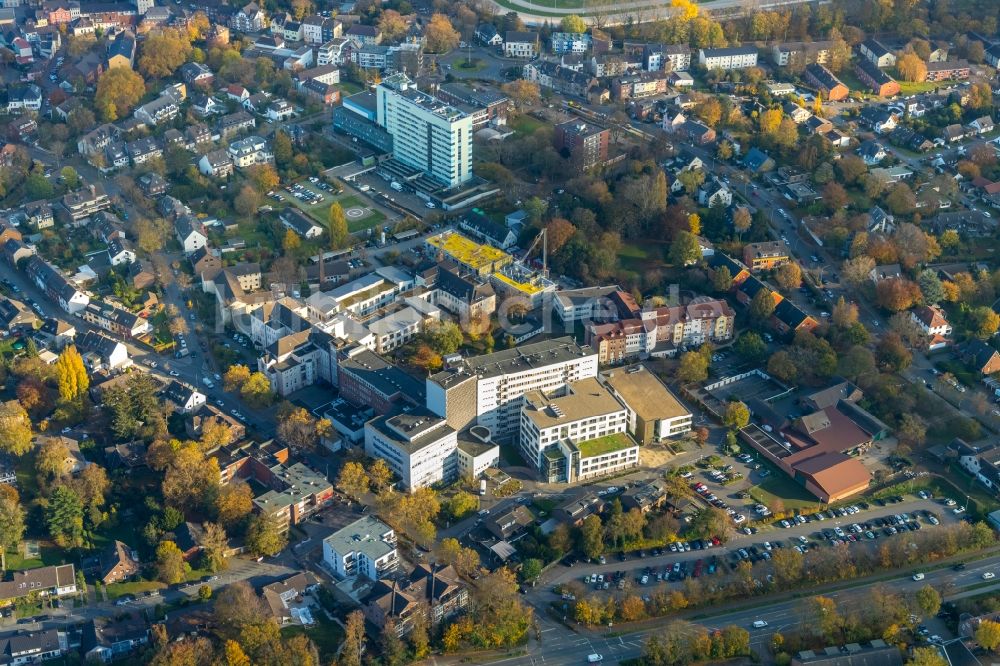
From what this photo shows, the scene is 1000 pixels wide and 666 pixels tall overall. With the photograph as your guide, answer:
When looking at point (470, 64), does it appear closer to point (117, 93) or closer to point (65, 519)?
point (117, 93)

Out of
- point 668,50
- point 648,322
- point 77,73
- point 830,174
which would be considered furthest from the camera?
point 668,50

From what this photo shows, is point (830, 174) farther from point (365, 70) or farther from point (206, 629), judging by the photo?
point (206, 629)

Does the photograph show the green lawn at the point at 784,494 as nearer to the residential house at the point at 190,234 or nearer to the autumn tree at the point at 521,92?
the residential house at the point at 190,234

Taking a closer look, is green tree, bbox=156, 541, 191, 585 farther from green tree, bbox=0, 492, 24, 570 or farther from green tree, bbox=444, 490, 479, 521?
green tree, bbox=444, 490, 479, 521

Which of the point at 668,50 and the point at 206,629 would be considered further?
the point at 668,50

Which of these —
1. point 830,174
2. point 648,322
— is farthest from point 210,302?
point 830,174

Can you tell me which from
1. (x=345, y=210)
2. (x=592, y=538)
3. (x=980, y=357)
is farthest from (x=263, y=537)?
(x=980, y=357)
